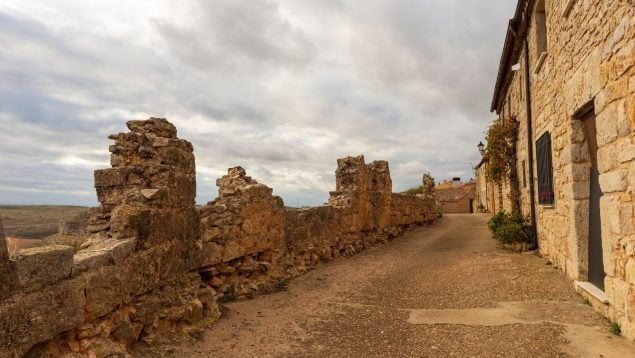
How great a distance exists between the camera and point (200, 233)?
18.5 ft

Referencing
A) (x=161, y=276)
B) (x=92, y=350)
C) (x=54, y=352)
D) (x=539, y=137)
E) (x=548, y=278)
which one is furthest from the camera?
(x=539, y=137)

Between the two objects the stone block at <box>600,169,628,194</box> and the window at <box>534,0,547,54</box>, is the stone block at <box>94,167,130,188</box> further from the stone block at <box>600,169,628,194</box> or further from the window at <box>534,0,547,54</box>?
the window at <box>534,0,547,54</box>

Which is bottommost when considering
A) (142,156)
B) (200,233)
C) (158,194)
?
(200,233)

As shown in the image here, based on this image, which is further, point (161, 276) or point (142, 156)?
point (142, 156)

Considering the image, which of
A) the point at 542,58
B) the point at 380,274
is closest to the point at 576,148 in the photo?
the point at 542,58

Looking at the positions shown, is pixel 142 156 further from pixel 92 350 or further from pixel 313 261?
pixel 313 261

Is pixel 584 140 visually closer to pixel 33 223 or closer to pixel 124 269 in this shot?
pixel 124 269

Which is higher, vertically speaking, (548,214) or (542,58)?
(542,58)

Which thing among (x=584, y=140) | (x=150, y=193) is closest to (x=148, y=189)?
(x=150, y=193)

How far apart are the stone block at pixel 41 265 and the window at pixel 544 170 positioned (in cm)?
768

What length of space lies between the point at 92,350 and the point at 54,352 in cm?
32

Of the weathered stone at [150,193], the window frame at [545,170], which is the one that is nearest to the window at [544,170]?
the window frame at [545,170]

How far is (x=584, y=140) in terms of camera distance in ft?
19.4

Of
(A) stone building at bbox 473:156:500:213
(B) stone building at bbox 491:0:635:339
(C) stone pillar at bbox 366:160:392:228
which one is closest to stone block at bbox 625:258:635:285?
(B) stone building at bbox 491:0:635:339
